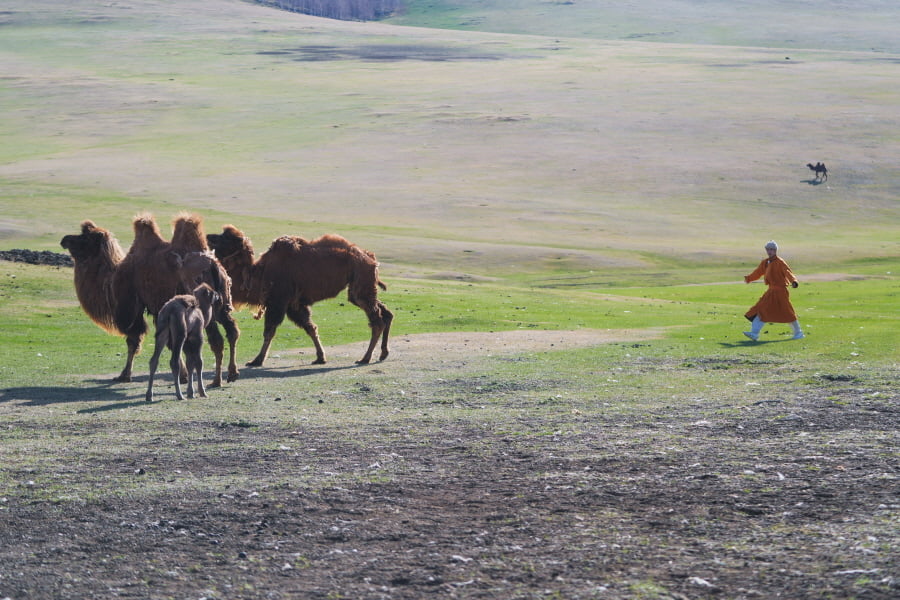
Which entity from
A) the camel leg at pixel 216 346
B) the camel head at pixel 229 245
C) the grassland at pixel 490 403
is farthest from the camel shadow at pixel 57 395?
the camel head at pixel 229 245

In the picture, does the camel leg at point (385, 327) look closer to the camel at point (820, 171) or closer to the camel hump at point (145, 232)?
the camel hump at point (145, 232)

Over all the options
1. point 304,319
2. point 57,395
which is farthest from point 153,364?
point 304,319

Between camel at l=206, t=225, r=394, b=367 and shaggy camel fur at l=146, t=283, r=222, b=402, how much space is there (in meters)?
3.27

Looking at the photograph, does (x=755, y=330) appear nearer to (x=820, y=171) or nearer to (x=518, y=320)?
(x=518, y=320)

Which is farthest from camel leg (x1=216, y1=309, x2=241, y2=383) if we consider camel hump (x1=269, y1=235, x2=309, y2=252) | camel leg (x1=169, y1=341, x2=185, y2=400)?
camel hump (x1=269, y1=235, x2=309, y2=252)

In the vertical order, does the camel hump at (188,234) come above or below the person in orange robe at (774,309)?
above

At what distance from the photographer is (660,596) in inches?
274

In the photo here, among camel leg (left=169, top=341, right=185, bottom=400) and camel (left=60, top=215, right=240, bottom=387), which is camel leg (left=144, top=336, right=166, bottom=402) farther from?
camel (left=60, top=215, right=240, bottom=387)

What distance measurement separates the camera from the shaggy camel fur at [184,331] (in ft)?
45.3

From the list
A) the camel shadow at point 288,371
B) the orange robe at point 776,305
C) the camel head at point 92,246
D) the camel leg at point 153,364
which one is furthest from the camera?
the orange robe at point 776,305

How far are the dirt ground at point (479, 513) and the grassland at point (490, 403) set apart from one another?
3 centimetres

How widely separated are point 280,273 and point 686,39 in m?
160

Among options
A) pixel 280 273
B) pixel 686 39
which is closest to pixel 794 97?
pixel 686 39

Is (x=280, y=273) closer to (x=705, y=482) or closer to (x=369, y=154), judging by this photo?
(x=705, y=482)
